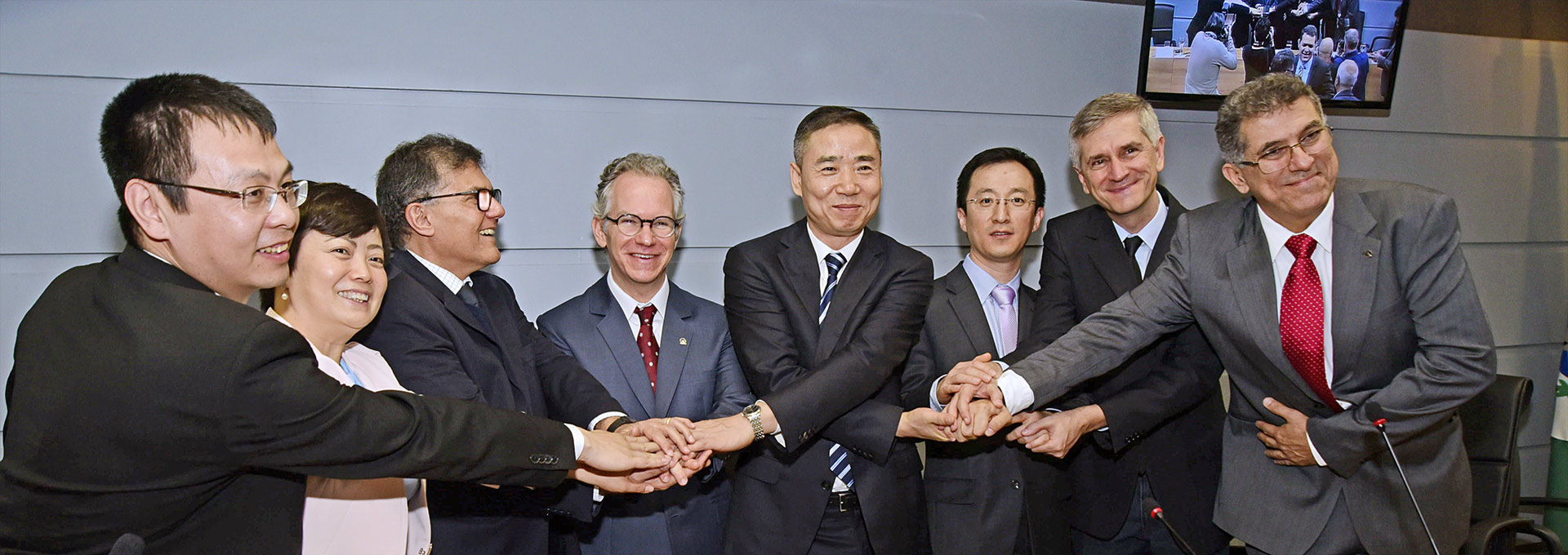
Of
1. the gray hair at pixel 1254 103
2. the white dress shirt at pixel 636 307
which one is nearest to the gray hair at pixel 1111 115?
the gray hair at pixel 1254 103

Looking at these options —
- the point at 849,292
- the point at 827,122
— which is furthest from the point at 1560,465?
the point at 827,122

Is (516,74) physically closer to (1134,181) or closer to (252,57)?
(252,57)

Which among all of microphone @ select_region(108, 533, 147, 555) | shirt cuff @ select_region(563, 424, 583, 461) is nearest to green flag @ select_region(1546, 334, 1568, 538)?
shirt cuff @ select_region(563, 424, 583, 461)

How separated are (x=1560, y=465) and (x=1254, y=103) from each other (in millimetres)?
3021

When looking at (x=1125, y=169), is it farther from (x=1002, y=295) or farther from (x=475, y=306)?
(x=475, y=306)

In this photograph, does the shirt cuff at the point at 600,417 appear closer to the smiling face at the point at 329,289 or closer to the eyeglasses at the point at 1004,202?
the smiling face at the point at 329,289

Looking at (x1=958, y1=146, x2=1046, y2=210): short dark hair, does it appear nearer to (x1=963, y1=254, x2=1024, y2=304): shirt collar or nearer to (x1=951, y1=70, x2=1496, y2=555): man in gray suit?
(x1=963, y1=254, x2=1024, y2=304): shirt collar

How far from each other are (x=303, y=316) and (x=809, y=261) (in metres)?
1.25

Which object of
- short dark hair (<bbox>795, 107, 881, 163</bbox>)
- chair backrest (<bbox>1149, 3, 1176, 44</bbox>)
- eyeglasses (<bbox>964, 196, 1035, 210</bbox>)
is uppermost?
chair backrest (<bbox>1149, 3, 1176, 44</bbox>)

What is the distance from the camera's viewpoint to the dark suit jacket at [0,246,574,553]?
53.8 inches

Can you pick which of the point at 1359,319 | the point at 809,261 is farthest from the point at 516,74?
the point at 1359,319

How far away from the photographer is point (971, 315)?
266cm

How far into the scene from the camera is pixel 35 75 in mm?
2748

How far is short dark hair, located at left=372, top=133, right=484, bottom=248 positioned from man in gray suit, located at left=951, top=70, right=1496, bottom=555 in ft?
6.38
